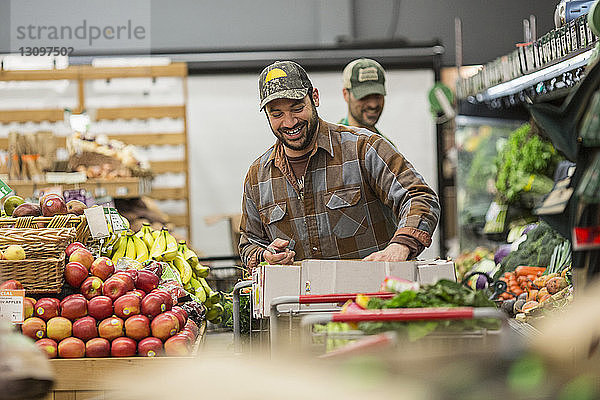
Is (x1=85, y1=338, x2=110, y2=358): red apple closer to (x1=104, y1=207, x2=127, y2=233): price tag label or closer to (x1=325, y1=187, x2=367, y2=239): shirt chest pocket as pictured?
(x1=104, y1=207, x2=127, y2=233): price tag label

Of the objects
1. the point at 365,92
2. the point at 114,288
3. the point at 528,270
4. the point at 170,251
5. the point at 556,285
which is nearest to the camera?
the point at 114,288

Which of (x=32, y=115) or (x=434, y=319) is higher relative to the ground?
(x=32, y=115)

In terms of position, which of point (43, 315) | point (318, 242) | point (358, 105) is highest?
point (358, 105)

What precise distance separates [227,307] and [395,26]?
269 inches

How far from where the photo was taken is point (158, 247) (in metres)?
4.88

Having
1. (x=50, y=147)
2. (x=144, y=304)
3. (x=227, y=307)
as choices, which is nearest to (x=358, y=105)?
(x=227, y=307)

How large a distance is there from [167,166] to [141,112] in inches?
27.0

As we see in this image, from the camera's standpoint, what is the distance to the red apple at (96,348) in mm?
3260

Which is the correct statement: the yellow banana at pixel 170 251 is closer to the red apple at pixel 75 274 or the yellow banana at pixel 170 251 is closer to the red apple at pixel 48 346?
the red apple at pixel 75 274

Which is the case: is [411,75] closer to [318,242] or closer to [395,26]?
[395,26]

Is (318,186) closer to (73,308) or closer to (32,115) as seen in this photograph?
(73,308)

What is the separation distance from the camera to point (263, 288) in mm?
2787

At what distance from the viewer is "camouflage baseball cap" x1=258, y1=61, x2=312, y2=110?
11.6 ft

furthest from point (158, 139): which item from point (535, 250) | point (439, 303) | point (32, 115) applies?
point (439, 303)
